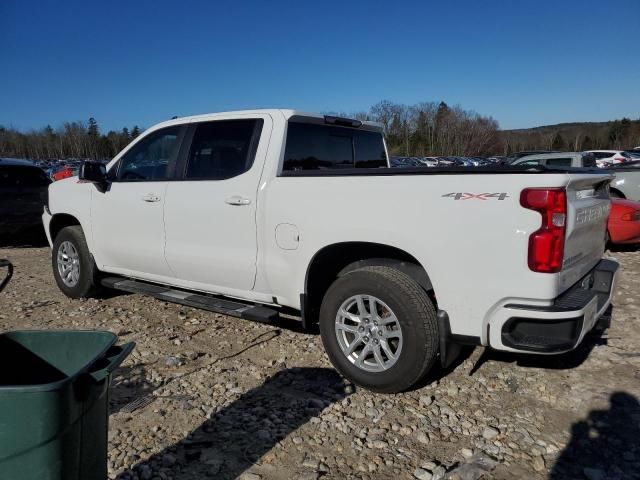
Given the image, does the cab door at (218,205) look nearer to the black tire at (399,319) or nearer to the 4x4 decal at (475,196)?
the black tire at (399,319)

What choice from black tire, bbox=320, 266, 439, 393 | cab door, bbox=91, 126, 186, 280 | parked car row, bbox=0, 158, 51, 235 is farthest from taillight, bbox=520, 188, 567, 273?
parked car row, bbox=0, 158, 51, 235

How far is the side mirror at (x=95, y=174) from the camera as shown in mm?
5043

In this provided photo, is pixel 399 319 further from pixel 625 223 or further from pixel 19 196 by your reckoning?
pixel 19 196

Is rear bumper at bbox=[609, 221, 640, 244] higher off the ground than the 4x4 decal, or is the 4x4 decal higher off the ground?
the 4x4 decal

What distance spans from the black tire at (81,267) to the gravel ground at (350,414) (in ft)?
3.44

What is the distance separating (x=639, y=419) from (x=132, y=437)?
309 cm

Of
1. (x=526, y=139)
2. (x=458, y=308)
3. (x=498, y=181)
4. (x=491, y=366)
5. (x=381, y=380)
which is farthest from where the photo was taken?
(x=526, y=139)

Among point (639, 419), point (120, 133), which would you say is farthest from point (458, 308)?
point (120, 133)

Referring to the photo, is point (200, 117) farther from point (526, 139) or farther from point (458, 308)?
point (526, 139)

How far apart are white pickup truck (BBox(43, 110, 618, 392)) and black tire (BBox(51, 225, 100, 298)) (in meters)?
0.18

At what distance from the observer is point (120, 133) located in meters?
118

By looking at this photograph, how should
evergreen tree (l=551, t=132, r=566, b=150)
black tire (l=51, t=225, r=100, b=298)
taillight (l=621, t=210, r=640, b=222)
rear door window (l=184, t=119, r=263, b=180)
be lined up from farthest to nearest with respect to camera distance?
evergreen tree (l=551, t=132, r=566, b=150) → taillight (l=621, t=210, r=640, b=222) → black tire (l=51, t=225, r=100, b=298) → rear door window (l=184, t=119, r=263, b=180)

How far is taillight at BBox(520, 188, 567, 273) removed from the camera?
2.81 meters

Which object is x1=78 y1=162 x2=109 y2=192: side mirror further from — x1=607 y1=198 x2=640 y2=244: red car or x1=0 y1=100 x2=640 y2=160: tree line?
x1=0 y1=100 x2=640 y2=160: tree line
